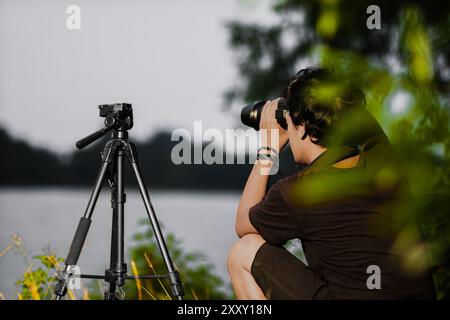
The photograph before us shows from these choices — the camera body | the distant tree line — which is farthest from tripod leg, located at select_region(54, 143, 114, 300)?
the distant tree line

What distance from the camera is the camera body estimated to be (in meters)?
2.49

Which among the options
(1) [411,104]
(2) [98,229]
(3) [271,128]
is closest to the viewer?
(1) [411,104]

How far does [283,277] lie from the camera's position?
201 cm

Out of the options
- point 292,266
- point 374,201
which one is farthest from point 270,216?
point 374,201

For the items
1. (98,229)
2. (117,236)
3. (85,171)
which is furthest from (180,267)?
(85,171)

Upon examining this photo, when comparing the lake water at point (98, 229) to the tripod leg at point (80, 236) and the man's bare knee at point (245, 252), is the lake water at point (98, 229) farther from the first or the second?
the man's bare knee at point (245, 252)

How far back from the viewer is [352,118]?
843 millimetres

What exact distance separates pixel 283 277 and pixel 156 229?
2.06 feet

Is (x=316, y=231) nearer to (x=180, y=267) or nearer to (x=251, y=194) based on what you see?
(x=251, y=194)

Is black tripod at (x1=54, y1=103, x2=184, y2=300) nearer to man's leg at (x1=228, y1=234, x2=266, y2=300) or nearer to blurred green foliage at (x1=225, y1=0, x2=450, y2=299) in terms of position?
man's leg at (x1=228, y1=234, x2=266, y2=300)

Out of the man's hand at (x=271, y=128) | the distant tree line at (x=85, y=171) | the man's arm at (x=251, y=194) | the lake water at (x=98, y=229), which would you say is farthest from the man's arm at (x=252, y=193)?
the distant tree line at (x=85, y=171)

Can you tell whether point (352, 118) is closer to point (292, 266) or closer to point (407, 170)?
point (407, 170)

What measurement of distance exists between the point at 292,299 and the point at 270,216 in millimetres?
→ 277
